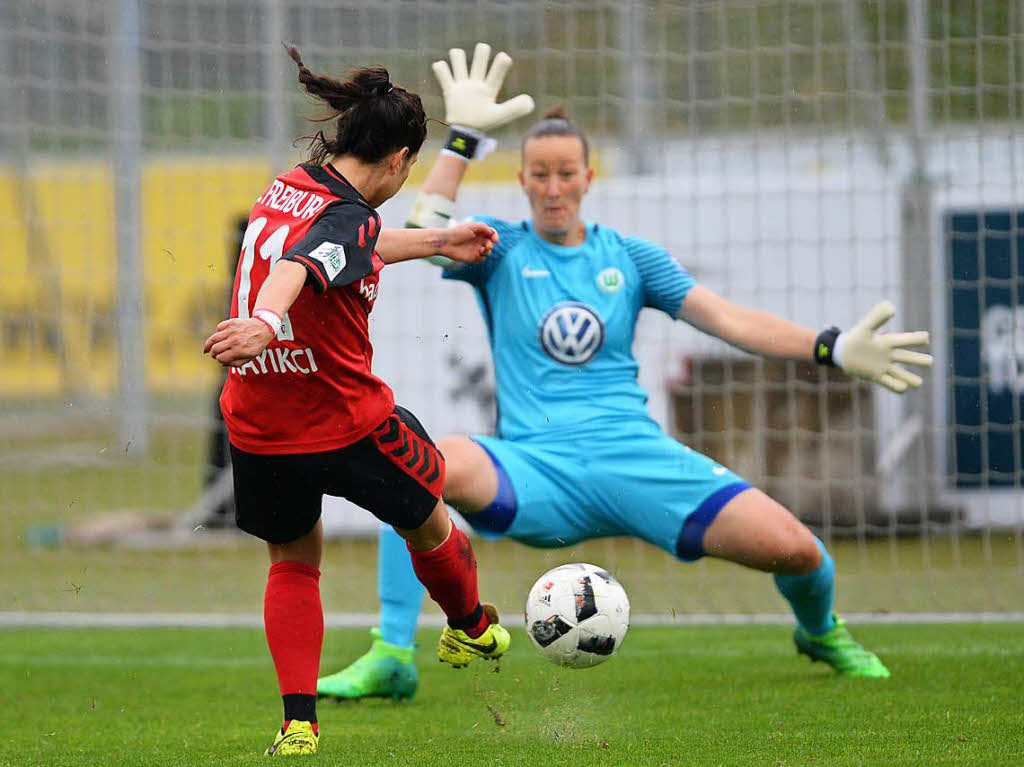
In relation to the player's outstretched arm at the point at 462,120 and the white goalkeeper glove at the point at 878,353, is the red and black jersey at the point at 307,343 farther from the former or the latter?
the white goalkeeper glove at the point at 878,353

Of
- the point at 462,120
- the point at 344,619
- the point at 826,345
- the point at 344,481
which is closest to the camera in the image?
the point at 344,481

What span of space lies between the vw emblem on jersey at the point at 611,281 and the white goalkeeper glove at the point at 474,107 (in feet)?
1.99

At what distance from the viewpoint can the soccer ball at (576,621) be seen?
4387 mm

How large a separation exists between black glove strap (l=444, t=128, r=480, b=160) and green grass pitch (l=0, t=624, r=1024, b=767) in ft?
6.27

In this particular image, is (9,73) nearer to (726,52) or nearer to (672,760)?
(726,52)

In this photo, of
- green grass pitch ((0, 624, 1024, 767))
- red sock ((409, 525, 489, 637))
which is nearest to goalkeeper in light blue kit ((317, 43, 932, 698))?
green grass pitch ((0, 624, 1024, 767))

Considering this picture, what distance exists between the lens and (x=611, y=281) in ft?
17.8

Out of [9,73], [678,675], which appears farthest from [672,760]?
[9,73]

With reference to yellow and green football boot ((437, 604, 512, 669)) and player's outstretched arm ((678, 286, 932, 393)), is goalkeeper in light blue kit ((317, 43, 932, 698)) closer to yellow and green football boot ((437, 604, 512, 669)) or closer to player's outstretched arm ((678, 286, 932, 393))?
player's outstretched arm ((678, 286, 932, 393))

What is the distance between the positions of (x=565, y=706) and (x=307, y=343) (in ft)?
5.65

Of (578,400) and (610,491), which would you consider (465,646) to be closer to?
(610,491)

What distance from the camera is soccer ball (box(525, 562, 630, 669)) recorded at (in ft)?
14.4

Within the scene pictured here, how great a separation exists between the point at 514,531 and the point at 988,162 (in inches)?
Answer: 164

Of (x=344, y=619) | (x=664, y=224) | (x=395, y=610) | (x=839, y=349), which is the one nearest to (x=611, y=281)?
(x=839, y=349)
